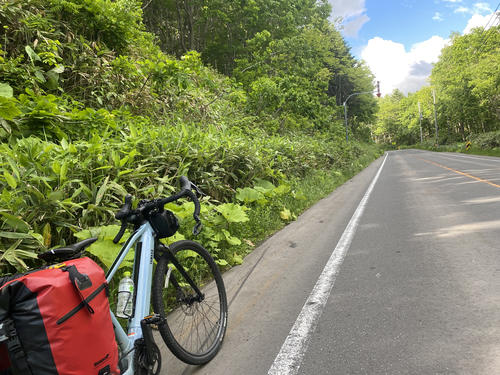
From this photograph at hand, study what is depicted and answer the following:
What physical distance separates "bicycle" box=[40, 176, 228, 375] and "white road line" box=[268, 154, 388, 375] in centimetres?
56

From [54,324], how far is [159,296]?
0.83 metres

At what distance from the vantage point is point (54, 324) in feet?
4.47

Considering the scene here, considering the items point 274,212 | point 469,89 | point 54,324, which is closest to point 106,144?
point 54,324

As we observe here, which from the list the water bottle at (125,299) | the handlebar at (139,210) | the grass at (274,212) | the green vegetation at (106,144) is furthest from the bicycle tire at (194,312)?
the grass at (274,212)

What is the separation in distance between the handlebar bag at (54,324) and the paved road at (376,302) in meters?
1.09

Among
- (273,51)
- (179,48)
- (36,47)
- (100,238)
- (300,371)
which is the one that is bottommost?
(300,371)

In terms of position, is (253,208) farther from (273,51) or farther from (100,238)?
(273,51)

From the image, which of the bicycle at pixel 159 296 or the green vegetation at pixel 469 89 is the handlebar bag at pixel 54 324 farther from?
the green vegetation at pixel 469 89

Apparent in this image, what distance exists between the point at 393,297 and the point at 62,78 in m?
6.90

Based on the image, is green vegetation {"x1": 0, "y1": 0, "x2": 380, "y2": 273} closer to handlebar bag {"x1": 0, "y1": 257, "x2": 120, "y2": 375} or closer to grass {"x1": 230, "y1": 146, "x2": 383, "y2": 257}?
grass {"x1": 230, "y1": 146, "x2": 383, "y2": 257}

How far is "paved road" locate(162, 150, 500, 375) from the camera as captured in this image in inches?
88.4

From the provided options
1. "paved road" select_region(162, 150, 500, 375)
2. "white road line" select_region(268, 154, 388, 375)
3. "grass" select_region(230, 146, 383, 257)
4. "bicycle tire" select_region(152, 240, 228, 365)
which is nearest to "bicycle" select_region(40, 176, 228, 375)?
"bicycle tire" select_region(152, 240, 228, 365)

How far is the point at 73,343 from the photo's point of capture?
56.0 inches

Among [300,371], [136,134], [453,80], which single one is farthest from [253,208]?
[453,80]
